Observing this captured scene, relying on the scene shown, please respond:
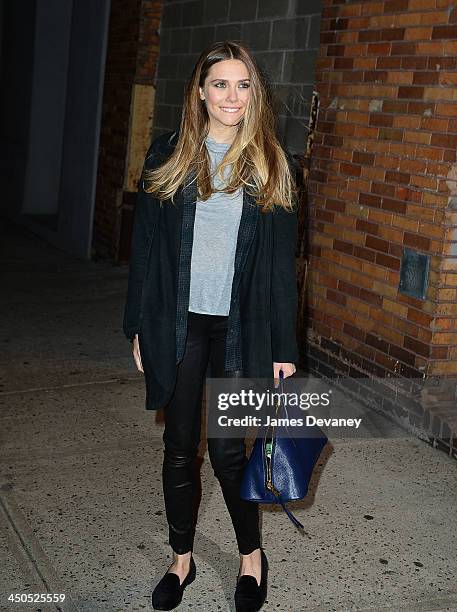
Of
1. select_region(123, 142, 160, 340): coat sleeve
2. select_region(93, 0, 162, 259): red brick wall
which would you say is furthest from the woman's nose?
select_region(93, 0, 162, 259): red brick wall

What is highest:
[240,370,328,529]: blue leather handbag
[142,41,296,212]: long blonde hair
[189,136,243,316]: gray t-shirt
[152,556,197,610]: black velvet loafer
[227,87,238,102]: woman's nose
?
[227,87,238,102]: woman's nose

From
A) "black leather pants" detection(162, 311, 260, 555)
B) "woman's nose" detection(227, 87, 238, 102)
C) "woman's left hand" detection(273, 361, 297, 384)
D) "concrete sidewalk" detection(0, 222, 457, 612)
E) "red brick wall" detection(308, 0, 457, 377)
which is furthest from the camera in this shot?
"red brick wall" detection(308, 0, 457, 377)

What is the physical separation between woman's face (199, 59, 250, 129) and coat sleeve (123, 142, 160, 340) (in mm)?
290

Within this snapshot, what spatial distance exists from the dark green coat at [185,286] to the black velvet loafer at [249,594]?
0.73 metres

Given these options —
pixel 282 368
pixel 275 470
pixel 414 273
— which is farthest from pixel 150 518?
Answer: pixel 414 273

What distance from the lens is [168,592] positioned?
3102 millimetres

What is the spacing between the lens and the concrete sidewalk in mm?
3221

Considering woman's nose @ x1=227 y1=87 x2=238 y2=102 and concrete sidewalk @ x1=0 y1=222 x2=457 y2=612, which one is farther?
concrete sidewalk @ x1=0 y1=222 x2=457 y2=612

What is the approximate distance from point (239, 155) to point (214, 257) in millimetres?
355

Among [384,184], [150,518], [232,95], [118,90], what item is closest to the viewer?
[232,95]

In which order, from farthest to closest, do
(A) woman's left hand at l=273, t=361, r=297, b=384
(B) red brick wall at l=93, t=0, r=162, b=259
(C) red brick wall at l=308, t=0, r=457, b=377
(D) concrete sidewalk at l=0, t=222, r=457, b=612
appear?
1. (B) red brick wall at l=93, t=0, r=162, b=259
2. (C) red brick wall at l=308, t=0, r=457, b=377
3. (D) concrete sidewalk at l=0, t=222, r=457, b=612
4. (A) woman's left hand at l=273, t=361, r=297, b=384

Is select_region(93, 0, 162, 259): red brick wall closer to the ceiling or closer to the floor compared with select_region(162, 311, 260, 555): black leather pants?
closer to the ceiling

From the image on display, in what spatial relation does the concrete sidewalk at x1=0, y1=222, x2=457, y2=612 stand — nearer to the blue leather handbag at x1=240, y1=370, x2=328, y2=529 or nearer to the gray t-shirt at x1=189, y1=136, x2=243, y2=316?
the blue leather handbag at x1=240, y1=370, x2=328, y2=529

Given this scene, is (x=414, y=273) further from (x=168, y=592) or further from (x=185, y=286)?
(x=168, y=592)
